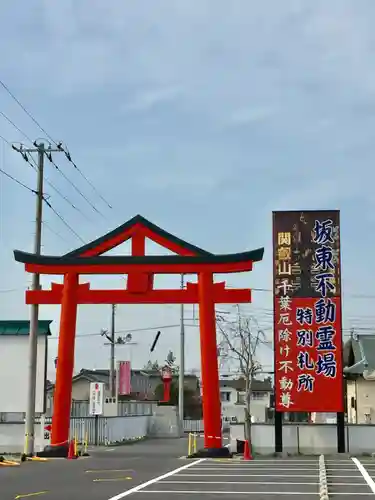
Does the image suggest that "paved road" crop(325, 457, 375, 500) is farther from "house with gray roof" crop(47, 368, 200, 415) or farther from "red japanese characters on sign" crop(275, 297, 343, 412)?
"house with gray roof" crop(47, 368, 200, 415)

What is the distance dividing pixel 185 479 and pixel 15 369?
39.8 ft

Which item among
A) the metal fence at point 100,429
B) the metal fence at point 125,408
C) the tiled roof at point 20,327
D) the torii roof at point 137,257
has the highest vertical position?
the torii roof at point 137,257

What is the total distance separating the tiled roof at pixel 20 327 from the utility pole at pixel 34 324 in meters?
2.00

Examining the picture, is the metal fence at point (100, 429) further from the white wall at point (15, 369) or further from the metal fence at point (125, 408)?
the white wall at point (15, 369)

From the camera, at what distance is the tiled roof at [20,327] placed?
25969mm

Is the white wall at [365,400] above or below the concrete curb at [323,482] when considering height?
above

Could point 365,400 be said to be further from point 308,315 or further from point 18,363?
point 18,363

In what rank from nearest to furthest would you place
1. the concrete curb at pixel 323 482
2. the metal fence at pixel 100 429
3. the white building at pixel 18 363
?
the concrete curb at pixel 323 482
the white building at pixel 18 363
the metal fence at pixel 100 429

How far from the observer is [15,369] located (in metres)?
26.0

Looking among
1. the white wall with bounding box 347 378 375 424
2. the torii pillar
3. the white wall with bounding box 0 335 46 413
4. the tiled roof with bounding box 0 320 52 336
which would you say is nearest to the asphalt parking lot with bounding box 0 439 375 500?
the torii pillar

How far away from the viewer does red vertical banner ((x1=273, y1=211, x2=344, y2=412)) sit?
22.6 metres

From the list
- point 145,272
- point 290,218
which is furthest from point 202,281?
point 290,218

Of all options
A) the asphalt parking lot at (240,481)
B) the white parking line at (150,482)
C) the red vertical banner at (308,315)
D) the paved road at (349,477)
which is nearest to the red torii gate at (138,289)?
the red vertical banner at (308,315)

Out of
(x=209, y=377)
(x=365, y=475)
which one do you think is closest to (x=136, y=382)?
(x=209, y=377)
